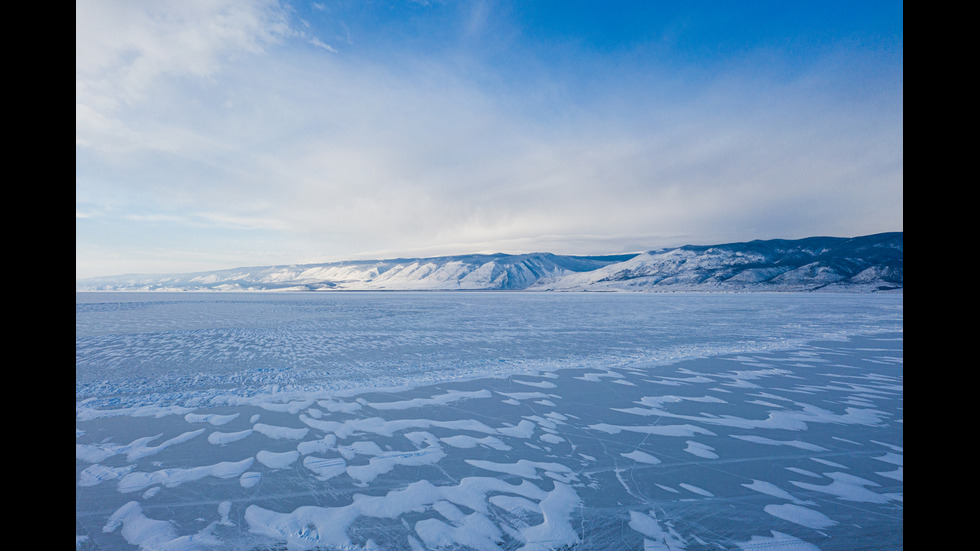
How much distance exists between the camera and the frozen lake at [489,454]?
358 cm

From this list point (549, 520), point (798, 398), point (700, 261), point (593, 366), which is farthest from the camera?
point (700, 261)

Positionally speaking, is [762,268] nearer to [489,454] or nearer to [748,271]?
[748,271]

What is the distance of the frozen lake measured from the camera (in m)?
3.58

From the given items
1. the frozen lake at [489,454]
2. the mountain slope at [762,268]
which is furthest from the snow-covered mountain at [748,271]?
the frozen lake at [489,454]

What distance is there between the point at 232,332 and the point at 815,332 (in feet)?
72.2

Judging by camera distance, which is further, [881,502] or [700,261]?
[700,261]

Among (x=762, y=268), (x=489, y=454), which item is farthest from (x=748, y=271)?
(x=489, y=454)

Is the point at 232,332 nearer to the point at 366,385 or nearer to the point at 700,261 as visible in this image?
the point at 366,385

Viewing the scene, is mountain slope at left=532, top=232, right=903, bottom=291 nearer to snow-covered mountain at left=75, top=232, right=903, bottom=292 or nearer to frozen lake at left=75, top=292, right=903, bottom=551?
snow-covered mountain at left=75, top=232, right=903, bottom=292

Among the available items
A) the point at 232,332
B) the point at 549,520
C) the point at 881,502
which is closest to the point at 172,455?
the point at 549,520

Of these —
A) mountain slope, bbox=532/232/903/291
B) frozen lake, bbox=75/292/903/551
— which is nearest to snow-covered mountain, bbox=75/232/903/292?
mountain slope, bbox=532/232/903/291

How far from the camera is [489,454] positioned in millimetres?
4961
